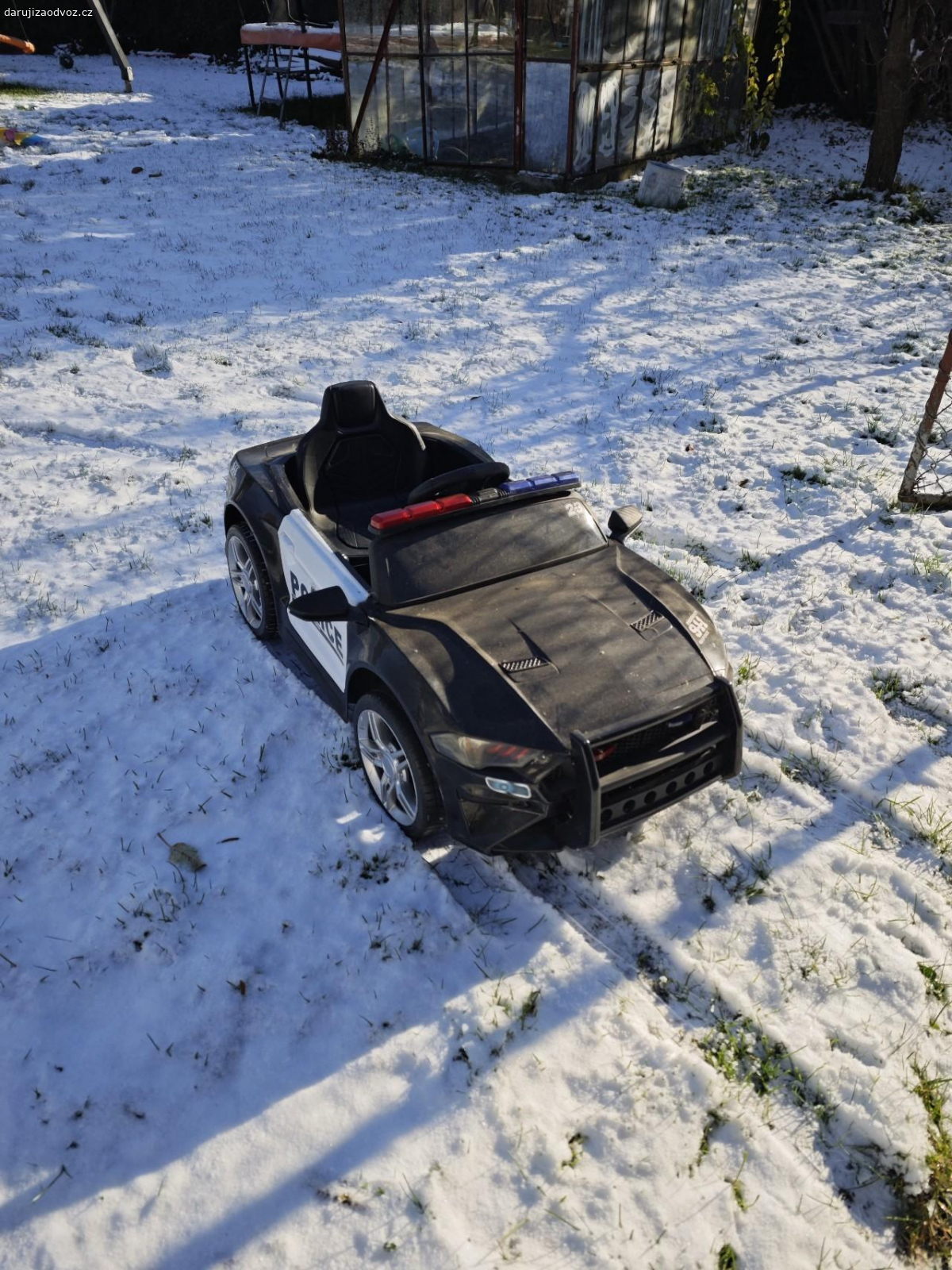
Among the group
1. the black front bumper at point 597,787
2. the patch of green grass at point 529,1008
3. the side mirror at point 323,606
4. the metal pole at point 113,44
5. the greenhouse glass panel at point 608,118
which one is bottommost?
the patch of green grass at point 529,1008

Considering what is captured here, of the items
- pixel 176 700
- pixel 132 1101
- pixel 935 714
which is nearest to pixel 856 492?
pixel 935 714

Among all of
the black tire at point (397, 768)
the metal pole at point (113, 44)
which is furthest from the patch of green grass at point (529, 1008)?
the metal pole at point (113, 44)

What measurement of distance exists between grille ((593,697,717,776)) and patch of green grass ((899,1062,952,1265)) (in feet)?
5.51

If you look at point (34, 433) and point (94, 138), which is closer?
point (34, 433)

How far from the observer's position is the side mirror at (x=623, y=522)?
16.3 feet

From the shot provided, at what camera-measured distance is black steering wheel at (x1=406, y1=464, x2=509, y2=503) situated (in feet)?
15.6

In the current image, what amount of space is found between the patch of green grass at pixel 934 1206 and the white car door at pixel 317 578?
3199 millimetres

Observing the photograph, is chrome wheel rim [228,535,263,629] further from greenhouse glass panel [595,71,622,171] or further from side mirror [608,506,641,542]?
greenhouse glass panel [595,71,622,171]

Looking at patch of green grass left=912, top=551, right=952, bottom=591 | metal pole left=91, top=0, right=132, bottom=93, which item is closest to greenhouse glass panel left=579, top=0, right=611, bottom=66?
patch of green grass left=912, top=551, right=952, bottom=591

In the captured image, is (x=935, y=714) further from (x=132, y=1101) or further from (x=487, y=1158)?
(x=132, y=1101)

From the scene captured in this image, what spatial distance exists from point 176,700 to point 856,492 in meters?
6.02

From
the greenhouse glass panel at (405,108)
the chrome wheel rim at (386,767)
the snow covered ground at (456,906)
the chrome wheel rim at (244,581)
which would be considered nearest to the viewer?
the snow covered ground at (456,906)

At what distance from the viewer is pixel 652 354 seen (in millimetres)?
10500

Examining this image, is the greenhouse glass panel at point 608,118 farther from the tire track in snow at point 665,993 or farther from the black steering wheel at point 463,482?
the tire track in snow at point 665,993
